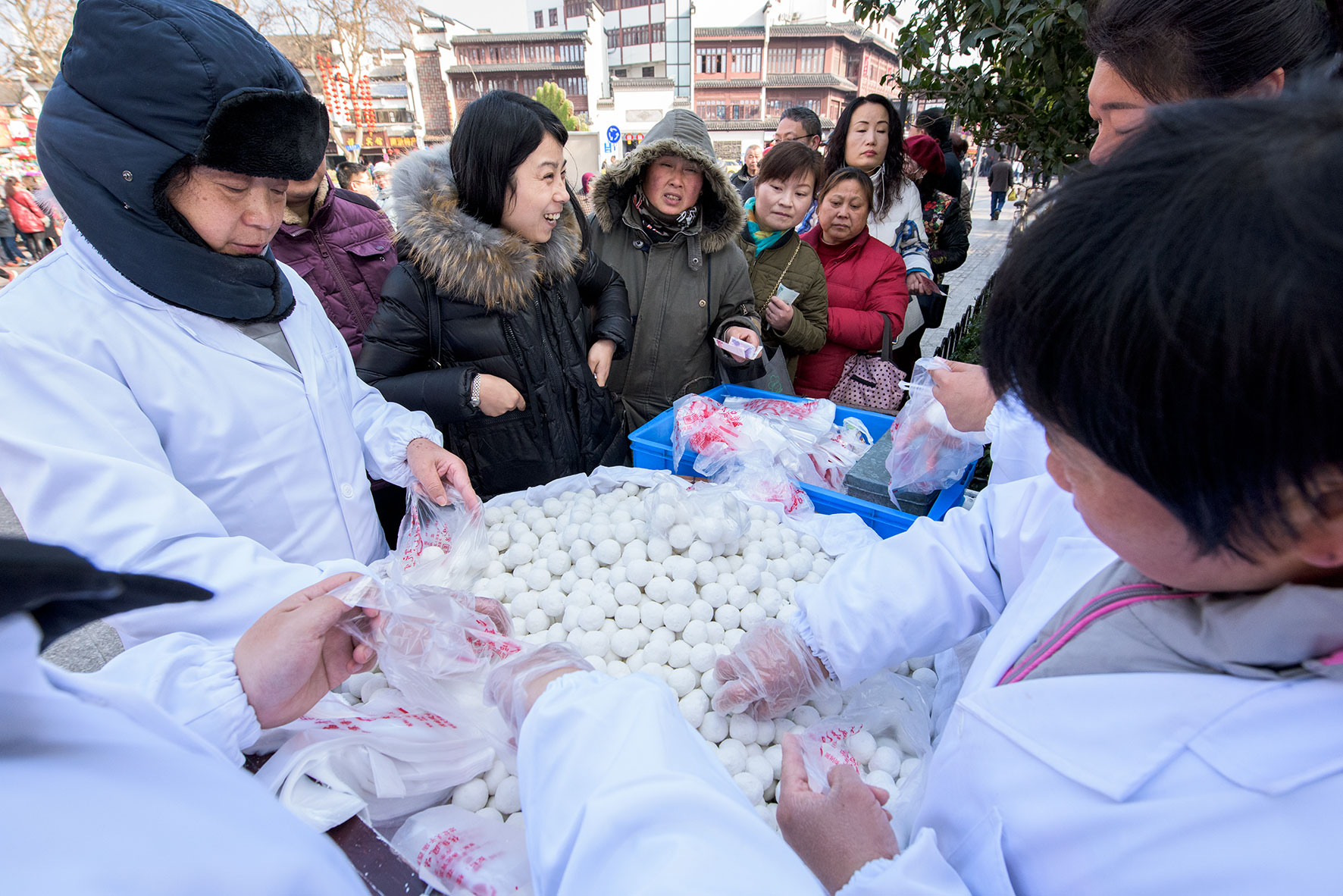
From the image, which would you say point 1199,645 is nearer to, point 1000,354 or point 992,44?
point 1000,354

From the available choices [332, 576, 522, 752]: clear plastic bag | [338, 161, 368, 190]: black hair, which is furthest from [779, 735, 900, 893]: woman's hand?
[338, 161, 368, 190]: black hair

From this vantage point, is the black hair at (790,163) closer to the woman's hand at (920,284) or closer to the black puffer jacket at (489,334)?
the woman's hand at (920,284)

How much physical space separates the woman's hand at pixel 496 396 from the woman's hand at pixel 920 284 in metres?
2.85

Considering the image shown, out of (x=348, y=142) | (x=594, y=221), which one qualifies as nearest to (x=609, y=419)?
(x=594, y=221)

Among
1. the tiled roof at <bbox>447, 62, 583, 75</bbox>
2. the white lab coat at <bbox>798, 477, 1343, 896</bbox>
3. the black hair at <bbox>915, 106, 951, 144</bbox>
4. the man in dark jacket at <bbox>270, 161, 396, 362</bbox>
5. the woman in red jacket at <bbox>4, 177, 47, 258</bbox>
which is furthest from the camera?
the tiled roof at <bbox>447, 62, 583, 75</bbox>

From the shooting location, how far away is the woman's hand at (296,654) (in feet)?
3.16

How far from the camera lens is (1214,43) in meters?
1.31

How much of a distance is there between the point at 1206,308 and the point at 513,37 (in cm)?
5397

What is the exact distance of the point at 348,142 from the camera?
38.6 m

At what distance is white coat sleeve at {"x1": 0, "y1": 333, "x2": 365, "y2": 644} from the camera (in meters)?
1.03

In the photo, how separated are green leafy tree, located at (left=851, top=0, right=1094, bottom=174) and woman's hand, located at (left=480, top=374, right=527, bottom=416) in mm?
2412

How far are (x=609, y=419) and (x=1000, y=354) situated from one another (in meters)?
2.12

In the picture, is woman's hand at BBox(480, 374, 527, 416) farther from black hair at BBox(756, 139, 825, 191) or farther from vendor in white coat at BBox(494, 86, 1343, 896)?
black hair at BBox(756, 139, 825, 191)

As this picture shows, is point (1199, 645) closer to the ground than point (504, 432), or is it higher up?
higher up
